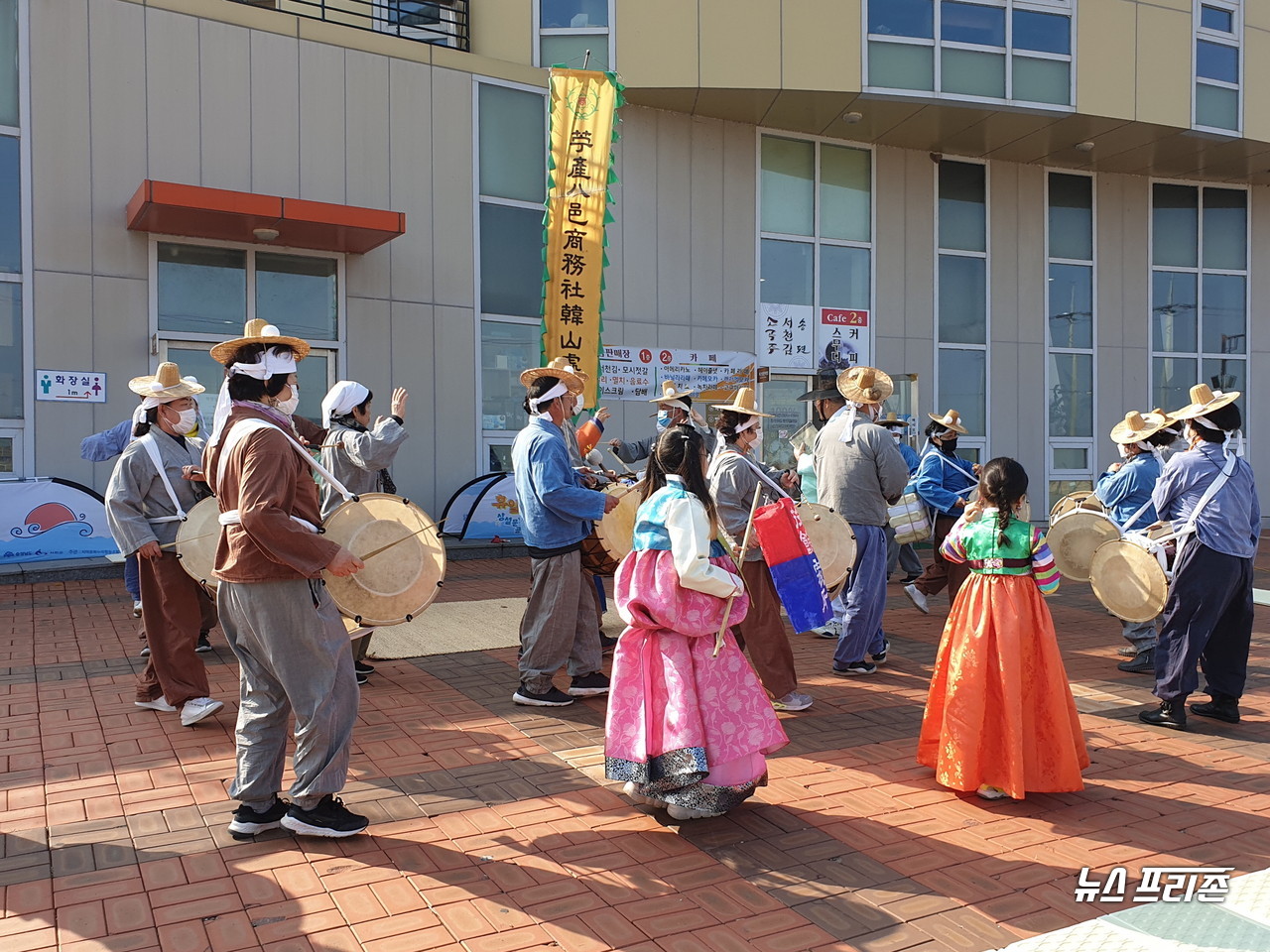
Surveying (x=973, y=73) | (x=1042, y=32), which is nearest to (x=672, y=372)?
(x=973, y=73)

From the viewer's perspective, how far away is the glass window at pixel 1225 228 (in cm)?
1781

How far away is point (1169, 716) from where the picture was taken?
5.66 m

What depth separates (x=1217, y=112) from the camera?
15.8 m

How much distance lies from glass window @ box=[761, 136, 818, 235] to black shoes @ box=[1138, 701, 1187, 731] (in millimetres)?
10637

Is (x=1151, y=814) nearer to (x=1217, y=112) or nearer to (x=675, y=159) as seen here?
(x=675, y=159)

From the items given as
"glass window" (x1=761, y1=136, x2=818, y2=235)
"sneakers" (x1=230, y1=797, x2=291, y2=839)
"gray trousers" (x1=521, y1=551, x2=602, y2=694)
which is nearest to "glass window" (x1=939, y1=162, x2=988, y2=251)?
"glass window" (x1=761, y1=136, x2=818, y2=235)

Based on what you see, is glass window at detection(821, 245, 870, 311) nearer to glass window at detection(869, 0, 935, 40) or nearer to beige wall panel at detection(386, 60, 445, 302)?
glass window at detection(869, 0, 935, 40)

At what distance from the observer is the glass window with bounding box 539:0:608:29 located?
541 inches

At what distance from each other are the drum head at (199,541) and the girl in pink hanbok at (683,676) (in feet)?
8.57

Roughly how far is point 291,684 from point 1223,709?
5146 mm

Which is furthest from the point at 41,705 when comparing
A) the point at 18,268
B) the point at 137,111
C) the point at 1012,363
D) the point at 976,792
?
the point at 1012,363

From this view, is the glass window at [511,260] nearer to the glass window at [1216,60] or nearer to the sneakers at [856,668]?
the sneakers at [856,668]

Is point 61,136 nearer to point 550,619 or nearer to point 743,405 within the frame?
point 550,619

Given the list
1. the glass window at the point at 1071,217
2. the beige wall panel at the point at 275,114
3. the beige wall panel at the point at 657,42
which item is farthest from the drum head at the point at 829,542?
the glass window at the point at 1071,217
